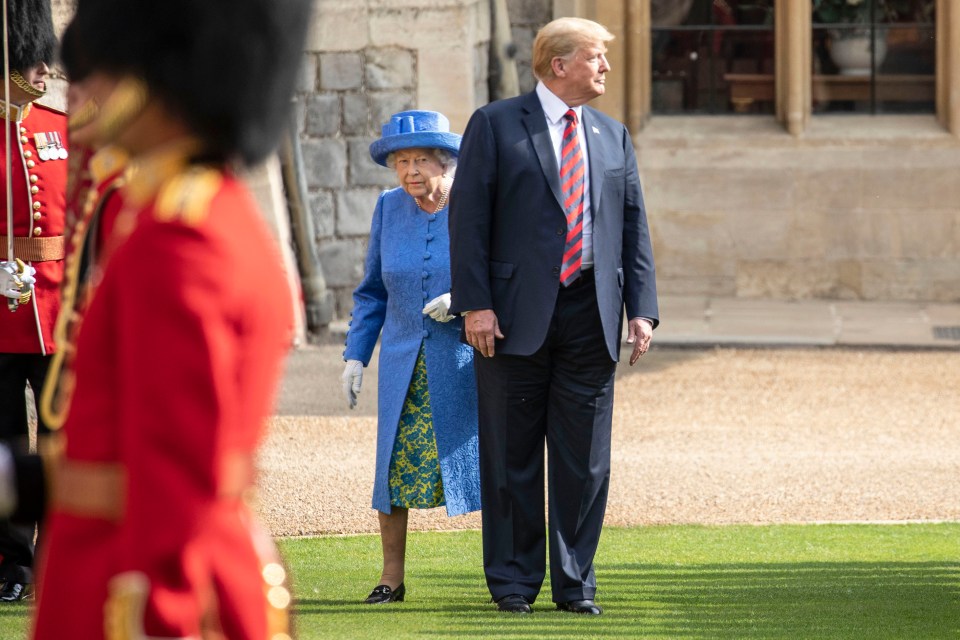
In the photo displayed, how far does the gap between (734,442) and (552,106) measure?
3534mm

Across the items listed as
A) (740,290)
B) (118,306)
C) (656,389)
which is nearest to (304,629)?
(118,306)

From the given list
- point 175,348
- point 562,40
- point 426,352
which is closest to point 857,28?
point 562,40

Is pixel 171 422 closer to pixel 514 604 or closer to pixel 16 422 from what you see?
pixel 514 604

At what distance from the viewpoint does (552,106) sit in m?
4.86

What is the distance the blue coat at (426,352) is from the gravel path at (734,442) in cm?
129

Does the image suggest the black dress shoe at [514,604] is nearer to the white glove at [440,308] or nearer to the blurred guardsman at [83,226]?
the white glove at [440,308]

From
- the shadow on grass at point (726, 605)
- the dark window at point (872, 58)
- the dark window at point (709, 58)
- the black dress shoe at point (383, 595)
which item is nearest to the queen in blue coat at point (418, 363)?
the black dress shoe at point (383, 595)

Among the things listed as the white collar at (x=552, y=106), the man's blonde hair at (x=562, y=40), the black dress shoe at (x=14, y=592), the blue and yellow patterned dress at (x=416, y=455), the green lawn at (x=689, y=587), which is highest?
the man's blonde hair at (x=562, y=40)

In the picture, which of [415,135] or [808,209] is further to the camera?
[808,209]

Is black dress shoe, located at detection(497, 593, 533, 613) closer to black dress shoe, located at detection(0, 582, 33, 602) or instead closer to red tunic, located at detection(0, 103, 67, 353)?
black dress shoe, located at detection(0, 582, 33, 602)

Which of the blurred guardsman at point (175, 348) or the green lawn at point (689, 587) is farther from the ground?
the blurred guardsman at point (175, 348)

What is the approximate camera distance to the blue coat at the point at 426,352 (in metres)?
4.99

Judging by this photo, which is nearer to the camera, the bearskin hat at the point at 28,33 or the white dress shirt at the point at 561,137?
the white dress shirt at the point at 561,137

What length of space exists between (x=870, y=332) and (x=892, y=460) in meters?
4.30
